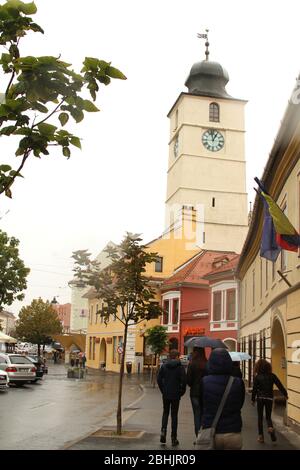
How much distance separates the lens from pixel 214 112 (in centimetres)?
7100

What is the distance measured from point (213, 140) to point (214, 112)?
134 inches

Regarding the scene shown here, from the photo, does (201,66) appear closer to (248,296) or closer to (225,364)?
(248,296)

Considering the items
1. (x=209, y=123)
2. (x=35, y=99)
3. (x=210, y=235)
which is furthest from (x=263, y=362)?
(x=209, y=123)

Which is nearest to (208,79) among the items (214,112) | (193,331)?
(214,112)

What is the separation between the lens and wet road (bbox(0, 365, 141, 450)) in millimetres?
11977

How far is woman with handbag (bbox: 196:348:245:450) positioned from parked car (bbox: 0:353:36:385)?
2509 cm

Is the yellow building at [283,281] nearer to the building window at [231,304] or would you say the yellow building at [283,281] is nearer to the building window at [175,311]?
the building window at [231,304]

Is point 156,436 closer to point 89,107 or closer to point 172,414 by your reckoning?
point 172,414

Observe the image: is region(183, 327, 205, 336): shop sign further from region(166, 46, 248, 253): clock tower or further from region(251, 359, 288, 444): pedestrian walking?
region(251, 359, 288, 444): pedestrian walking

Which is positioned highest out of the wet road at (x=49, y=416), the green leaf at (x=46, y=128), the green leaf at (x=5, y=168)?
the green leaf at (x=46, y=128)

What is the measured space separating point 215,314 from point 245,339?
778 cm

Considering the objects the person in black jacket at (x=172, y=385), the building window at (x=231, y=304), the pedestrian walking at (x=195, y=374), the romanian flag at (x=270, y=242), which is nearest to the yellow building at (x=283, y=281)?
the romanian flag at (x=270, y=242)

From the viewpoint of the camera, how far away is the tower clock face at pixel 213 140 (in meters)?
69.9

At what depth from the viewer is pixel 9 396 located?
23547mm
